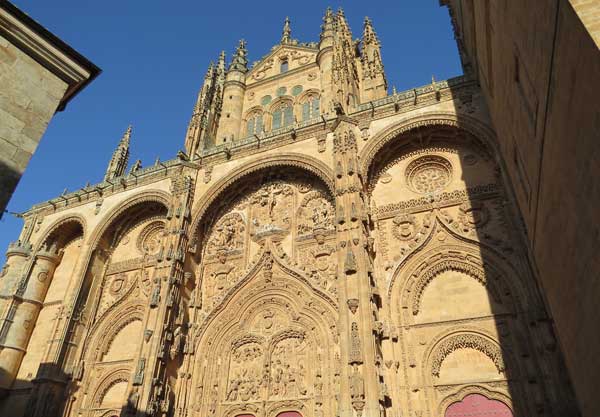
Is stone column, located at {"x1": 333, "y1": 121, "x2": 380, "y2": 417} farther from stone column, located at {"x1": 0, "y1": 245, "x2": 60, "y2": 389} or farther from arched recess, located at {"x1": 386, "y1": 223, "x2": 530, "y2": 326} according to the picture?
stone column, located at {"x1": 0, "y1": 245, "x2": 60, "y2": 389}

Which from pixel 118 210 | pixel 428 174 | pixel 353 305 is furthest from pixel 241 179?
pixel 353 305

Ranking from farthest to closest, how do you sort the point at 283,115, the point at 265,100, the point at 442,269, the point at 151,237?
the point at 265,100 → the point at 283,115 → the point at 151,237 → the point at 442,269

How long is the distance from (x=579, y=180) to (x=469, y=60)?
38.6ft


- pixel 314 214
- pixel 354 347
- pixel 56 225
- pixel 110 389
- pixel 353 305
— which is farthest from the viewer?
pixel 56 225

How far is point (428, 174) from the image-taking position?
14.8 metres

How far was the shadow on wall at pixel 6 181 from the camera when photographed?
4.04m

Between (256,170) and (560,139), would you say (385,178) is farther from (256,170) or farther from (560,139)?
(560,139)

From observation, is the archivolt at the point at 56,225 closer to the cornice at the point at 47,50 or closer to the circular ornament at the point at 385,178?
the circular ornament at the point at 385,178

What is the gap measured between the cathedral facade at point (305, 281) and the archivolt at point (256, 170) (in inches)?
2.2

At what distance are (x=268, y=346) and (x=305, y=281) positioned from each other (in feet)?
7.97

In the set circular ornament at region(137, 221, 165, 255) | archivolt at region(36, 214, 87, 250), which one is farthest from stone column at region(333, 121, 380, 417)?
archivolt at region(36, 214, 87, 250)

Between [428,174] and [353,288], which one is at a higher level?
[428,174]

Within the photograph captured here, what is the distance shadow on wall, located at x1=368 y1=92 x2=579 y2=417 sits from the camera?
1066 centimetres

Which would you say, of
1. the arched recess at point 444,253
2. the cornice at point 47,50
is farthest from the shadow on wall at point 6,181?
the arched recess at point 444,253
